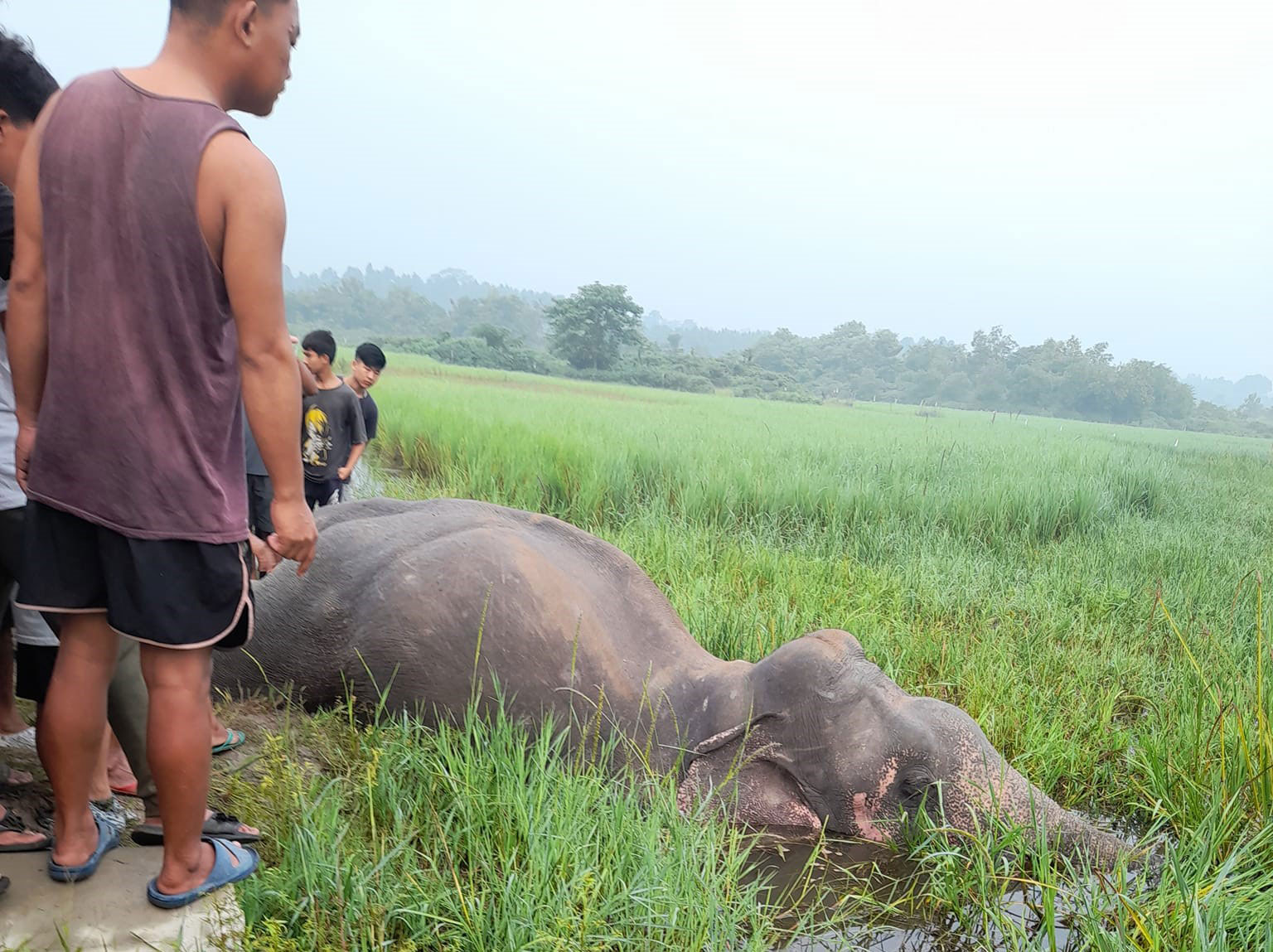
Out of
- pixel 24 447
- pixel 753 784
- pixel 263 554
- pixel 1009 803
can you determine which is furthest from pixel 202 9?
pixel 1009 803

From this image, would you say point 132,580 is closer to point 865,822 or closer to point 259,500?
point 865,822

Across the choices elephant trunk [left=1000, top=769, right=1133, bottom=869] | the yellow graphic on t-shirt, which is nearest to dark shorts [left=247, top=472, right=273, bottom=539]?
the yellow graphic on t-shirt

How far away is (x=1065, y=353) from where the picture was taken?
625 inches

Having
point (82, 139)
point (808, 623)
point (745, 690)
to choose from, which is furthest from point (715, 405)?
point (82, 139)

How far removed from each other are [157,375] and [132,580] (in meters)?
0.32

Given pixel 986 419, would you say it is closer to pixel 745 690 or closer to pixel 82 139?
pixel 745 690

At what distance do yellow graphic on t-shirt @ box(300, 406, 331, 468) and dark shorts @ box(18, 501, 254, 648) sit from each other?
2.56 metres

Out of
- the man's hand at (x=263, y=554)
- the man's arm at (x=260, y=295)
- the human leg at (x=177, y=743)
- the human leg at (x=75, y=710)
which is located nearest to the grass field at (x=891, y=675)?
the human leg at (x=177, y=743)

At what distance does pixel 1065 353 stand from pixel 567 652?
16.2 meters

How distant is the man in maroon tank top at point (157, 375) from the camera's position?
128 centimetres

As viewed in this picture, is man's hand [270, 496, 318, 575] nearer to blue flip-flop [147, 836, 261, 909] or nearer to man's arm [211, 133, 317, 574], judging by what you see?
man's arm [211, 133, 317, 574]

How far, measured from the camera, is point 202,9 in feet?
4.34

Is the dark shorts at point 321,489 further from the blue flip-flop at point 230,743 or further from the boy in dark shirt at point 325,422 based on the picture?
the blue flip-flop at point 230,743

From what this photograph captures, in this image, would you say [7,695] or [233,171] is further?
[7,695]
